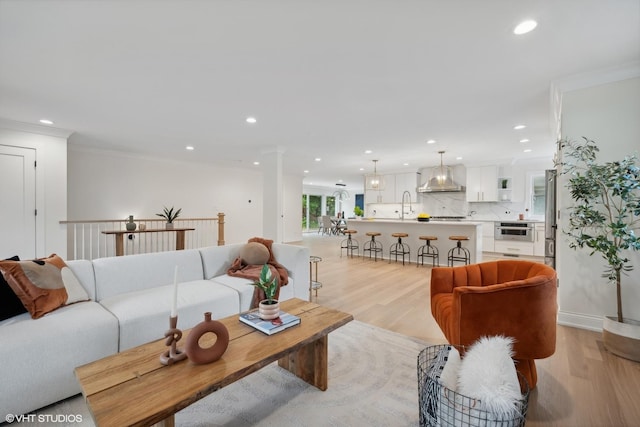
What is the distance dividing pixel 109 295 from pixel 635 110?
5.02 m

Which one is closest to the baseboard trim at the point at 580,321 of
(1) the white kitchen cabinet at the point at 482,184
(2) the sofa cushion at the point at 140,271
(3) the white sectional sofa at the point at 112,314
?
(3) the white sectional sofa at the point at 112,314

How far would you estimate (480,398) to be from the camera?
1.22 meters

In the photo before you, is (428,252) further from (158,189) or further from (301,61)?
(158,189)

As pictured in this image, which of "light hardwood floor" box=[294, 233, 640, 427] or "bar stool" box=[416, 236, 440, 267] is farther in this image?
"bar stool" box=[416, 236, 440, 267]

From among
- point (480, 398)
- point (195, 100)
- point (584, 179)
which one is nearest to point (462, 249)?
point (584, 179)

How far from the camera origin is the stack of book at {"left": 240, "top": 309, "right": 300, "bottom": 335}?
172cm

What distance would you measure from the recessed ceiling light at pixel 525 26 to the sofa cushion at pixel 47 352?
348cm

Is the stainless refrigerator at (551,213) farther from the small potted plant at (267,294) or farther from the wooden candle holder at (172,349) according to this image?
the wooden candle holder at (172,349)

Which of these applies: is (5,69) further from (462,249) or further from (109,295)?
(462,249)

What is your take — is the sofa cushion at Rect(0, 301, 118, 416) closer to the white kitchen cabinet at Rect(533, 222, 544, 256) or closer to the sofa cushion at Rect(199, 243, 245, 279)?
the sofa cushion at Rect(199, 243, 245, 279)

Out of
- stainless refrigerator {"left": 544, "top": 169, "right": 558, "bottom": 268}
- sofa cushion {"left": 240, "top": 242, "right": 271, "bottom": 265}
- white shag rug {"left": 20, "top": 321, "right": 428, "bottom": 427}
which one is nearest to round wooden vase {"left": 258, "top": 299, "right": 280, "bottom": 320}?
white shag rug {"left": 20, "top": 321, "right": 428, "bottom": 427}

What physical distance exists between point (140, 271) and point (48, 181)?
3.47 metres

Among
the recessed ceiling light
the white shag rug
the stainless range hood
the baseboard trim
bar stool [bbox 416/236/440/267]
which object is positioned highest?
the recessed ceiling light

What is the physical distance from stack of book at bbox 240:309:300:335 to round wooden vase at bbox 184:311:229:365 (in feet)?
1.02
